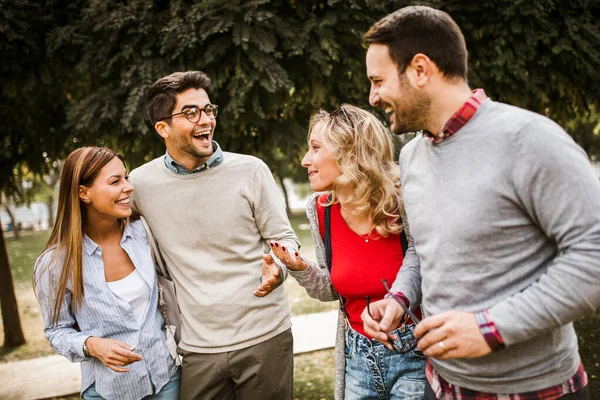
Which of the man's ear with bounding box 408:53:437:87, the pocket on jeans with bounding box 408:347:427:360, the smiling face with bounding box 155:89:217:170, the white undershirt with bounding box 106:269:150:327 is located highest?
the man's ear with bounding box 408:53:437:87

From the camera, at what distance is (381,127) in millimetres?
2773

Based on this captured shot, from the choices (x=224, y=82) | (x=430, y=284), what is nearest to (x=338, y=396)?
(x=430, y=284)

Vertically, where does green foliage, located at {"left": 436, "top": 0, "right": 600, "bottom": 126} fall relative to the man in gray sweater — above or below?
above

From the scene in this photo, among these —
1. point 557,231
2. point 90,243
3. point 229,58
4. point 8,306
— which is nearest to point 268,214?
point 90,243

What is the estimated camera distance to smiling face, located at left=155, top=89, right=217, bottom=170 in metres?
3.09

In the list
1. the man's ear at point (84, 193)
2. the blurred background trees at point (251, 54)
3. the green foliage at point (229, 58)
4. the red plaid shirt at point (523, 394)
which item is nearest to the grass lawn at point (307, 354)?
the blurred background trees at point (251, 54)

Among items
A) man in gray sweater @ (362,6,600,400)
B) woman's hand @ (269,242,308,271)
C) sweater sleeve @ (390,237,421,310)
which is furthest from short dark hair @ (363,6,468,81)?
woman's hand @ (269,242,308,271)

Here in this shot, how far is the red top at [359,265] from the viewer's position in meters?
2.52

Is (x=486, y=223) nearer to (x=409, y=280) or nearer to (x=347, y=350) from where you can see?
(x=409, y=280)

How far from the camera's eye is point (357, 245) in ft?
8.55

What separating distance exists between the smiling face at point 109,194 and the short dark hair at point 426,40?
1.75 metres

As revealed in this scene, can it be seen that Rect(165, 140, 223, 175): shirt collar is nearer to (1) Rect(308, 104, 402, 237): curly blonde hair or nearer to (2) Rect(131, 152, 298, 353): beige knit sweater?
(2) Rect(131, 152, 298, 353): beige knit sweater

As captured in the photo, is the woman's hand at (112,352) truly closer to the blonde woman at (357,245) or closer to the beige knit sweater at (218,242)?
the beige knit sweater at (218,242)

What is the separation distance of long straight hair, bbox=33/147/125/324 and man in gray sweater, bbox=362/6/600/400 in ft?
5.26
